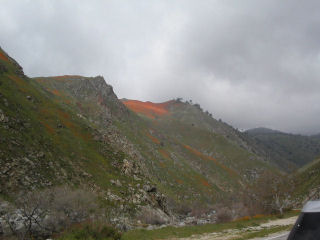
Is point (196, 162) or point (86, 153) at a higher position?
point (86, 153)

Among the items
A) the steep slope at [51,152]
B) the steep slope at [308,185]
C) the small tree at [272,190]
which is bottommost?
the steep slope at [308,185]

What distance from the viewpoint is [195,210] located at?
54.4m

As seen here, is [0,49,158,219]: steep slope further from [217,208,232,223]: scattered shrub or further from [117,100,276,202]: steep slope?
[117,100,276,202]: steep slope

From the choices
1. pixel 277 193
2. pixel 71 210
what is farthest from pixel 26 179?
pixel 277 193

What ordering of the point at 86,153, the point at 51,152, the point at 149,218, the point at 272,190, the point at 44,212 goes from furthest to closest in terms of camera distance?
1. the point at 86,153
2. the point at 272,190
3. the point at 51,152
4. the point at 149,218
5. the point at 44,212

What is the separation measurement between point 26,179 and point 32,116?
49.1ft

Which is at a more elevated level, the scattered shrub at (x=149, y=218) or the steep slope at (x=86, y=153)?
the steep slope at (x=86, y=153)

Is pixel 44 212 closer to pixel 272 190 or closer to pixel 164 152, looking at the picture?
pixel 272 190

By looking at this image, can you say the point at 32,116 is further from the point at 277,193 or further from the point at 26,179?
the point at 277,193

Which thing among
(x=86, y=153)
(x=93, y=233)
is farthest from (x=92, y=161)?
(x=93, y=233)

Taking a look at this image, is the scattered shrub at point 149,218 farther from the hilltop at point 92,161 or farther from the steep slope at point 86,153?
the steep slope at point 86,153

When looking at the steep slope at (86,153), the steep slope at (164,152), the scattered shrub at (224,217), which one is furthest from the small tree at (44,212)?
the steep slope at (164,152)

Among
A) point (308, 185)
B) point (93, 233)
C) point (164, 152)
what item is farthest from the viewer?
point (164, 152)

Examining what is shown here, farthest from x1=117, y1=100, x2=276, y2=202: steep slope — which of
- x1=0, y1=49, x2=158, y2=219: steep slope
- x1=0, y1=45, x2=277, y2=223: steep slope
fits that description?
x1=0, y1=49, x2=158, y2=219: steep slope
